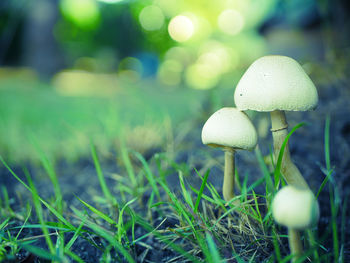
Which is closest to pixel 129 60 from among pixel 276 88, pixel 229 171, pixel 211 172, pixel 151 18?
pixel 151 18

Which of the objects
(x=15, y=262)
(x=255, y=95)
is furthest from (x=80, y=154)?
(x=255, y=95)

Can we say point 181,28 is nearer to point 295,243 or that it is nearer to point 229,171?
point 229,171

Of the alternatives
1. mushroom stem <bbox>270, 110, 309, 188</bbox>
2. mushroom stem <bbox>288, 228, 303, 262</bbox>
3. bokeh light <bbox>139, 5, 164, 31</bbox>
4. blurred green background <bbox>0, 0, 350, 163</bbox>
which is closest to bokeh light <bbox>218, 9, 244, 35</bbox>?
blurred green background <bbox>0, 0, 350, 163</bbox>

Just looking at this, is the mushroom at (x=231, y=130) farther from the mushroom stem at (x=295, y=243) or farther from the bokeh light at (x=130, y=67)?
the bokeh light at (x=130, y=67)

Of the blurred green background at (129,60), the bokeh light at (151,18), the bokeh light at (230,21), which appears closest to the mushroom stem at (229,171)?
the blurred green background at (129,60)

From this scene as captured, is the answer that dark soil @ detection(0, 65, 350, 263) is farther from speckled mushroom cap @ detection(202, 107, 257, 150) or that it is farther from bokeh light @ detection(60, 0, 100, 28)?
bokeh light @ detection(60, 0, 100, 28)

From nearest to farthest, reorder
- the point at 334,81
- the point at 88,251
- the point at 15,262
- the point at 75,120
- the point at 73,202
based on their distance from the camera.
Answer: the point at 15,262
the point at 88,251
the point at 73,202
the point at 334,81
the point at 75,120

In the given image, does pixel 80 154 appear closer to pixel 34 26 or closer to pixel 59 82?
pixel 59 82
